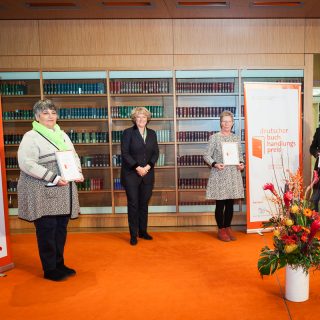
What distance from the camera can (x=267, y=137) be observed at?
14.4ft

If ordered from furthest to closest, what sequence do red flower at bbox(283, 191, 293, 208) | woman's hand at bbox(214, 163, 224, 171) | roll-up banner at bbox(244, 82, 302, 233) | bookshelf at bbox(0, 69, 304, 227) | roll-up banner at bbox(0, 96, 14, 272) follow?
bookshelf at bbox(0, 69, 304, 227)
roll-up banner at bbox(244, 82, 302, 233)
woman's hand at bbox(214, 163, 224, 171)
roll-up banner at bbox(0, 96, 14, 272)
red flower at bbox(283, 191, 293, 208)

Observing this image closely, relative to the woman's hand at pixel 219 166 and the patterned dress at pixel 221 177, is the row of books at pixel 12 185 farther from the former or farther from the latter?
the woman's hand at pixel 219 166

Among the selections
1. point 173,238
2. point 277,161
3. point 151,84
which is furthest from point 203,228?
point 151,84

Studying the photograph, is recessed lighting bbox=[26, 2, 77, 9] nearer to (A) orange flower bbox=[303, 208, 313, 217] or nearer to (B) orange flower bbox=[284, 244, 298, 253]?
(A) orange flower bbox=[303, 208, 313, 217]

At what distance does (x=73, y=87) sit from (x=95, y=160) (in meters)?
1.18

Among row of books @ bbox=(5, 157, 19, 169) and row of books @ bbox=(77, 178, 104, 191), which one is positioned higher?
row of books @ bbox=(5, 157, 19, 169)

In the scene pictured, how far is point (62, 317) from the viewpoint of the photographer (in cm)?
249

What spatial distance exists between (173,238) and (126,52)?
281 cm

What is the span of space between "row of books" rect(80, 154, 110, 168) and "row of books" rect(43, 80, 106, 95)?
1.00m

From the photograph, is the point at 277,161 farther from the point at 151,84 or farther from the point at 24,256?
the point at 24,256

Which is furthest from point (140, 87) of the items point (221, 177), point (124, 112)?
point (221, 177)

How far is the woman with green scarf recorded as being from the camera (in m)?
2.88

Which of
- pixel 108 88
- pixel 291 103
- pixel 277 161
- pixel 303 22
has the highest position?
pixel 303 22

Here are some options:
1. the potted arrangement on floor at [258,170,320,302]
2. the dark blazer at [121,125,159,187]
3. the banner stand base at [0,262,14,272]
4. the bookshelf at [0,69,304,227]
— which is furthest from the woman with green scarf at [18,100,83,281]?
the bookshelf at [0,69,304,227]
